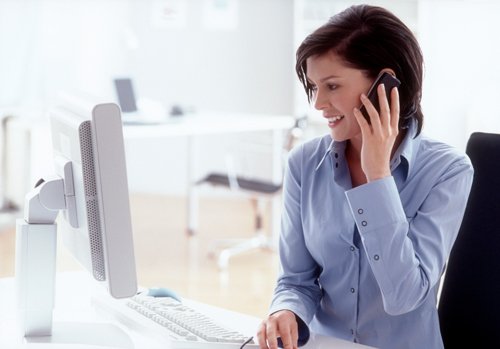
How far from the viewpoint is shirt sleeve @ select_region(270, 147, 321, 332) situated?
166cm

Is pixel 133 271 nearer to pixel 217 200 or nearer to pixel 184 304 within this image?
pixel 184 304

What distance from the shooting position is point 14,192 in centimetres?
555

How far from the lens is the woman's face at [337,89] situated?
1.57 meters

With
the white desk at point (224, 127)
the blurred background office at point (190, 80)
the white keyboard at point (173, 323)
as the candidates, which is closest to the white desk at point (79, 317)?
the white keyboard at point (173, 323)

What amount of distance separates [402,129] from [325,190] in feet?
0.61

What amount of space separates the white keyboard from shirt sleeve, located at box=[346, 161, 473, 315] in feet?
0.85

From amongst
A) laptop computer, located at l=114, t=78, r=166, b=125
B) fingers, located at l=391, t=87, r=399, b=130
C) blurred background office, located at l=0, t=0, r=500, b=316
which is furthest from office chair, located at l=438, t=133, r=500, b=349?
laptop computer, located at l=114, t=78, r=166, b=125

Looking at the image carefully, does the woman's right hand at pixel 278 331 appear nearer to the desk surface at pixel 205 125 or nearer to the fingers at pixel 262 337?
the fingers at pixel 262 337

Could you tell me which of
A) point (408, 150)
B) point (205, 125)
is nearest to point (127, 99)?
point (205, 125)

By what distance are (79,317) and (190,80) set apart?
489 centimetres

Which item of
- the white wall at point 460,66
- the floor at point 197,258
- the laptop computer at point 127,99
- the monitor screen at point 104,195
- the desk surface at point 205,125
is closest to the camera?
the monitor screen at point 104,195

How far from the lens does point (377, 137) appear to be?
1.55 metres

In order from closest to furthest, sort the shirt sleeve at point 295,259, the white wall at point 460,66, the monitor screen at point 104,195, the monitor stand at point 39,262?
the monitor screen at point 104,195
the monitor stand at point 39,262
the shirt sleeve at point 295,259
the white wall at point 460,66

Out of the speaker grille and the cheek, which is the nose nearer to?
the cheek
